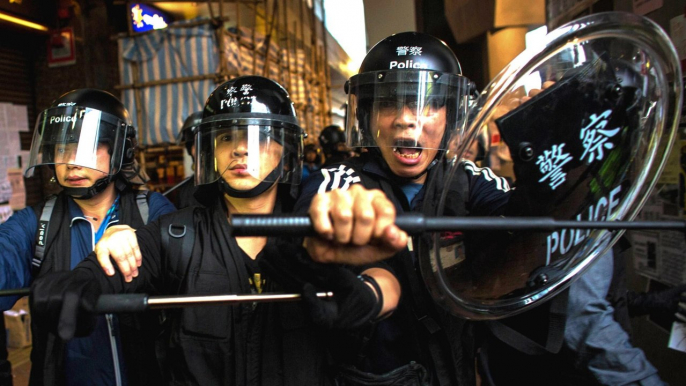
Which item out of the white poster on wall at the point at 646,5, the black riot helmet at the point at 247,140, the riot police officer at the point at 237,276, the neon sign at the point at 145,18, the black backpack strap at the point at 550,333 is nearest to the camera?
the riot police officer at the point at 237,276

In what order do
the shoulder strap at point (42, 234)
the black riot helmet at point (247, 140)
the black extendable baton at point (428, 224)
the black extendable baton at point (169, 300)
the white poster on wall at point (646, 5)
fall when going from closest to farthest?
the black extendable baton at point (428, 224)
the black extendable baton at point (169, 300)
the black riot helmet at point (247, 140)
the shoulder strap at point (42, 234)
the white poster on wall at point (646, 5)

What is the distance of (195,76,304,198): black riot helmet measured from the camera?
5.51ft

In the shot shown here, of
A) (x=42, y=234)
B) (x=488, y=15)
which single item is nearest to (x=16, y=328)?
(x=42, y=234)

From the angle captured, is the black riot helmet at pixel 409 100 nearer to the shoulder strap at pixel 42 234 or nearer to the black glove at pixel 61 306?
the black glove at pixel 61 306

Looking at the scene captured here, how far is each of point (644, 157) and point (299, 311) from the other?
113 cm

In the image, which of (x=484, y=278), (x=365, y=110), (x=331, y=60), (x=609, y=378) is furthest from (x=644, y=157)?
(x=331, y=60)

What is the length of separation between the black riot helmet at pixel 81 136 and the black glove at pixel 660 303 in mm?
2283

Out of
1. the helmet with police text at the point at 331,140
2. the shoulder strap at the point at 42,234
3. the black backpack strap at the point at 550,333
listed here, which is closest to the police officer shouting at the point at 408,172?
the black backpack strap at the point at 550,333

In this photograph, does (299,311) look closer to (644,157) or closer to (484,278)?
(484,278)

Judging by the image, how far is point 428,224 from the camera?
811mm

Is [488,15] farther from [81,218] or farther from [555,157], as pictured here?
[81,218]

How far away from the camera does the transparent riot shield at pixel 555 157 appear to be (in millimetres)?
1031

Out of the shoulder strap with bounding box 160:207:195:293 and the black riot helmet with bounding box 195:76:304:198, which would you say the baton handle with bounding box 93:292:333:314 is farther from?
the black riot helmet with bounding box 195:76:304:198

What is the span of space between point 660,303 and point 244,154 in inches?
63.0
